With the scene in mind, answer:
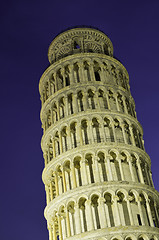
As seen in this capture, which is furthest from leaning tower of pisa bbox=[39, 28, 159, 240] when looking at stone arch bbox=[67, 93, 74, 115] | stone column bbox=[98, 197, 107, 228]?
stone arch bbox=[67, 93, 74, 115]

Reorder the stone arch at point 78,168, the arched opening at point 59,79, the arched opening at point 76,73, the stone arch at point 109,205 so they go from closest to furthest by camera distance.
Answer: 1. the stone arch at point 109,205
2. the stone arch at point 78,168
3. the arched opening at point 76,73
4. the arched opening at point 59,79

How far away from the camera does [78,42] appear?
41281 mm

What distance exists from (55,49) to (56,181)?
16.3 m

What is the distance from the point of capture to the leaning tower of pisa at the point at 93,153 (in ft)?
97.2

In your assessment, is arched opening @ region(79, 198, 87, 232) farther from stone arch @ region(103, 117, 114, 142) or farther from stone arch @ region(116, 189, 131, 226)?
stone arch @ region(103, 117, 114, 142)

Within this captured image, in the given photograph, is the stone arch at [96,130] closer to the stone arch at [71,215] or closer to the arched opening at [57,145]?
the arched opening at [57,145]

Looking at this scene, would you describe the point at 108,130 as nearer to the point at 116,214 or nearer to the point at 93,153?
the point at 93,153

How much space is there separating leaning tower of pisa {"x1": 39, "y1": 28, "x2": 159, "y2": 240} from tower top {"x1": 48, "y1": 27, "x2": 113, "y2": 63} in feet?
0.45

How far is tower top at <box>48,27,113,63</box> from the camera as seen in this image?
41.0m

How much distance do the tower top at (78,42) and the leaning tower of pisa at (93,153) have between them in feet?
0.45

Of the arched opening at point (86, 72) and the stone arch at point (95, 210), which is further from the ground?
the arched opening at point (86, 72)

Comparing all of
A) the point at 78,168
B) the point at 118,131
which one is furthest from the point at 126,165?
the point at 78,168

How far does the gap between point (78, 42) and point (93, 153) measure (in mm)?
14957

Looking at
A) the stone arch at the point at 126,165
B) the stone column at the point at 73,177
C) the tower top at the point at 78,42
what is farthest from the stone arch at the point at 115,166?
the tower top at the point at 78,42
